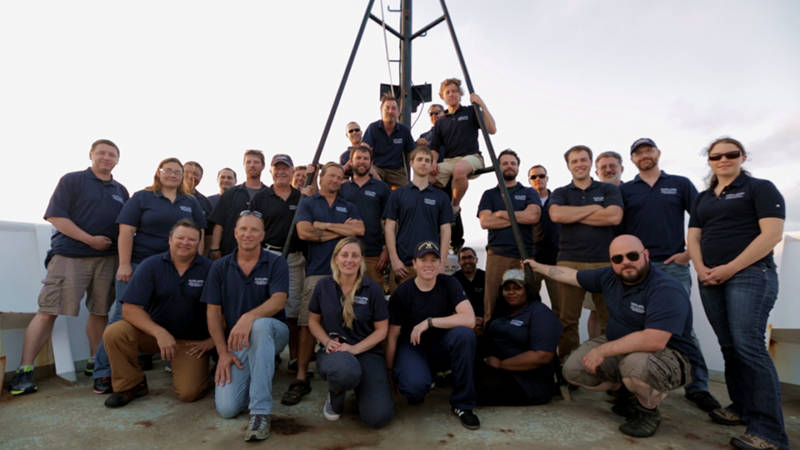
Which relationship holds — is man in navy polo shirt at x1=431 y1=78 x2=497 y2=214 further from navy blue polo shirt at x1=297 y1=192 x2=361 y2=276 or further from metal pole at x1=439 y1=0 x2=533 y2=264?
navy blue polo shirt at x1=297 y1=192 x2=361 y2=276

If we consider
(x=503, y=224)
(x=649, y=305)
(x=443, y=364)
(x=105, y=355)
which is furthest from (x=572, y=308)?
(x=105, y=355)

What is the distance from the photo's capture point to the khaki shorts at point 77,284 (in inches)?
150

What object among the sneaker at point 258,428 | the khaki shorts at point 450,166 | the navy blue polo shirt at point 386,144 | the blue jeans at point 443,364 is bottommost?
the sneaker at point 258,428

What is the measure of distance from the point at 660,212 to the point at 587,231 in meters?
0.63

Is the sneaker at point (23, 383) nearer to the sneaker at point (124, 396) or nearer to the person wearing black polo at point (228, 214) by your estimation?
the sneaker at point (124, 396)

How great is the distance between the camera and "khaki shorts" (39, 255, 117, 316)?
3.81 meters

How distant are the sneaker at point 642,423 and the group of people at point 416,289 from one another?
0.04ft

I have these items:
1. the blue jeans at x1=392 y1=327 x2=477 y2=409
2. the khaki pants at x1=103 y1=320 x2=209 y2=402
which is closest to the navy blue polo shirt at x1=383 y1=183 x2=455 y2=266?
the blue jeans at x1=392 y1=327 x2=477 y2=409

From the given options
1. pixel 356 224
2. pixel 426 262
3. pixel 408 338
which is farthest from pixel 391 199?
pixel 408 338

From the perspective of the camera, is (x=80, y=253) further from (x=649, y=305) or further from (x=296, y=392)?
(x=649, y=305)

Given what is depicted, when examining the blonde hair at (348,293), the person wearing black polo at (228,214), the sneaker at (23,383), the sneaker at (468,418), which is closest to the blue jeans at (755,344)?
the sneaker at (468,418)

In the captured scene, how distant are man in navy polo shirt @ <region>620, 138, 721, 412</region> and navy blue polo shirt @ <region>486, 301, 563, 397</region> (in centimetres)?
Answer: 106

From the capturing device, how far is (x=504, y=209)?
4.59m

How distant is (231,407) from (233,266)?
42.3 inches
